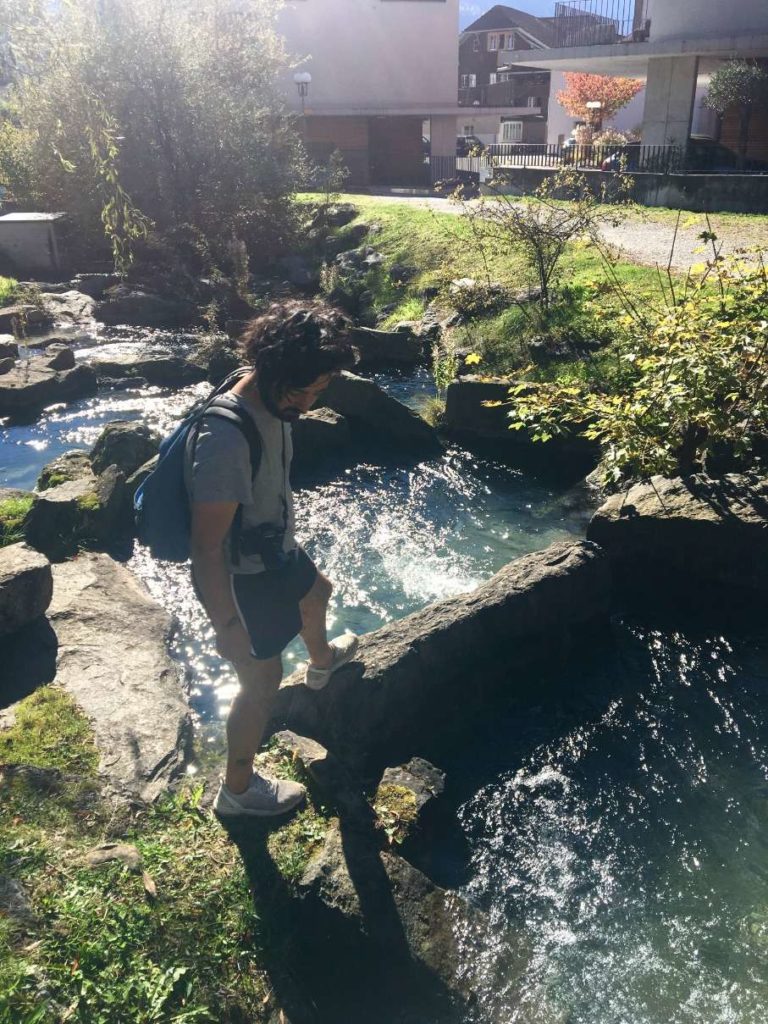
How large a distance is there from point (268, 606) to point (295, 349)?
3.76ft

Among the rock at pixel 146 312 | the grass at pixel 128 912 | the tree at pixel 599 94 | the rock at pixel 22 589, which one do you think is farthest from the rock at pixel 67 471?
the tree at pixel 599 94

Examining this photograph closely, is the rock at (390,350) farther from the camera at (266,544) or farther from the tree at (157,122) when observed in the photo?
the camera at (266,544)

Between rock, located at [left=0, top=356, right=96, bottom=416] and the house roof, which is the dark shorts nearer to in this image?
rock, located at [left=0, top=356, right=96, bottom=416]

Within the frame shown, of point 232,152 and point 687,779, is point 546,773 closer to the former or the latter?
point 687,779

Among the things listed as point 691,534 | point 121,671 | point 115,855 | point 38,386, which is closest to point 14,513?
point 121,671

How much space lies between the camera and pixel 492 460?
991 cm

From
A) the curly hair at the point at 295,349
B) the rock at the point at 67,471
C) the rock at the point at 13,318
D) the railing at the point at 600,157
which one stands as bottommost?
the rock at the point at 67,471

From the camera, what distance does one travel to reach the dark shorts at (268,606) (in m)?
3.62

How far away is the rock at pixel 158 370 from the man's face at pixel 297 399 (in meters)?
10.5

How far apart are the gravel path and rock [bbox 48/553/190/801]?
35.9ft

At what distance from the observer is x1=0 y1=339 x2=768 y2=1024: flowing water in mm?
3711

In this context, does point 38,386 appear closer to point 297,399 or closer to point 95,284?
point 95,284

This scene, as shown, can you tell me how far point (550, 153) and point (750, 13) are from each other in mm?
7099

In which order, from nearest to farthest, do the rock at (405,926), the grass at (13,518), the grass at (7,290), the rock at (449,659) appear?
the rock at (405,926) < the rock at (449,659) < the grass at (13,518) < the grass at (7,290)
